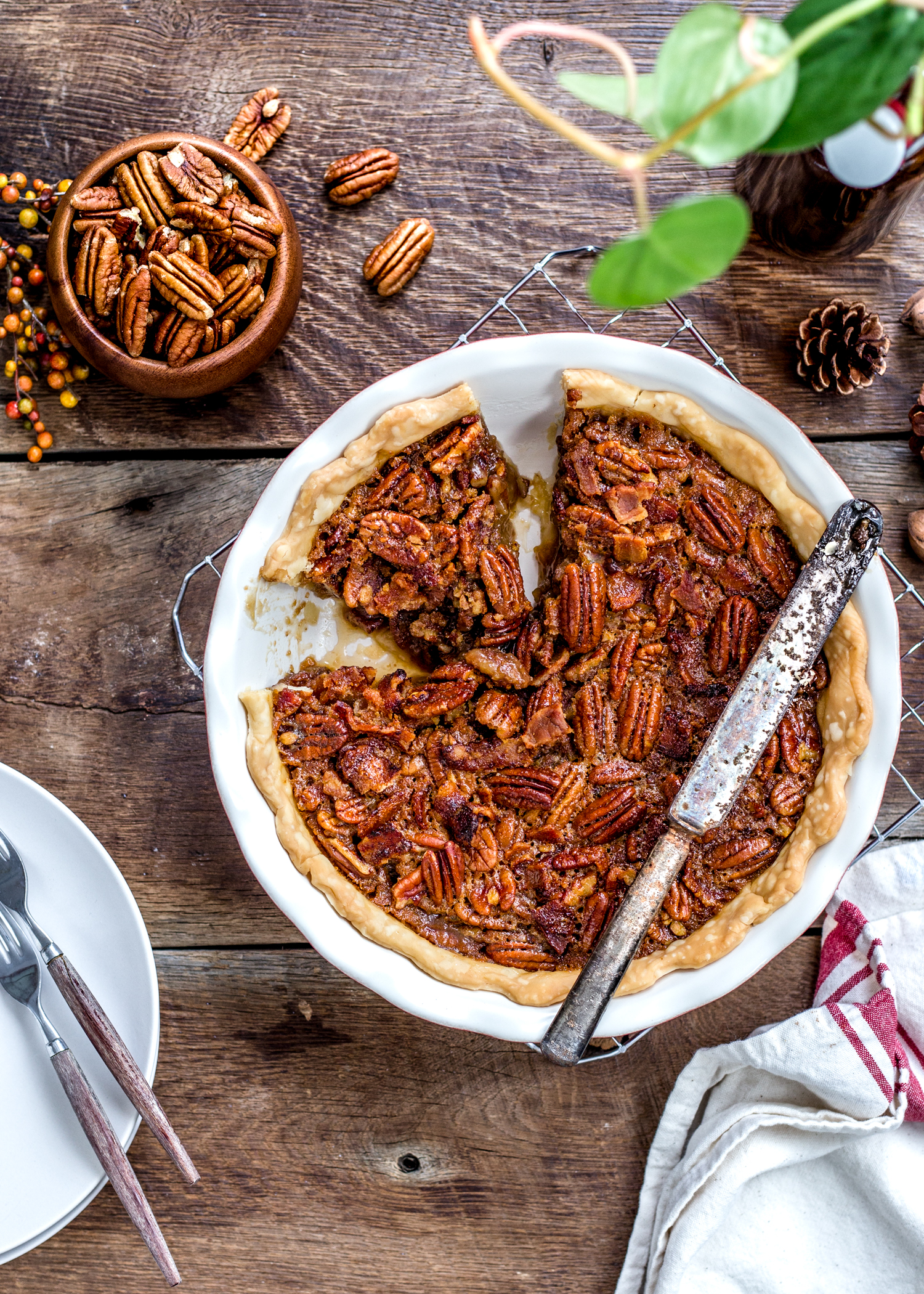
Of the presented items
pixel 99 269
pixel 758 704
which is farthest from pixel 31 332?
pixel 758 704

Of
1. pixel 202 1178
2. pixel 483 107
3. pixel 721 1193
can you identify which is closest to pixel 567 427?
pixel 483 107

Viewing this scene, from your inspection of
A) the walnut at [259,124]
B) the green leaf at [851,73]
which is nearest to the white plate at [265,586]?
the walnut at [259,124]

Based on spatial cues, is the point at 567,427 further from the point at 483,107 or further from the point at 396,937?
the point at 396,937

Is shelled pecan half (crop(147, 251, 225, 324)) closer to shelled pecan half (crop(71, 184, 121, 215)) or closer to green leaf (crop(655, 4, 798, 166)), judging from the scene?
shelled pecan half (crop(71, 184, 121, 215))

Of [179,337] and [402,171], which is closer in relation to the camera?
[179,337]

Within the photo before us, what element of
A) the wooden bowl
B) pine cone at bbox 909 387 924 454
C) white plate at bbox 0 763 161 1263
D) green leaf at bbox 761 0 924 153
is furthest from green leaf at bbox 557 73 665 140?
white plate at bbox 0 763 161 1263

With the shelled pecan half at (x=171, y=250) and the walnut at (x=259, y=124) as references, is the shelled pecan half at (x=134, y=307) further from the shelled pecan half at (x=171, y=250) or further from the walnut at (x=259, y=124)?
the walnut at (x=259, y=124)

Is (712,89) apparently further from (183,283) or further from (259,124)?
(259,124)
